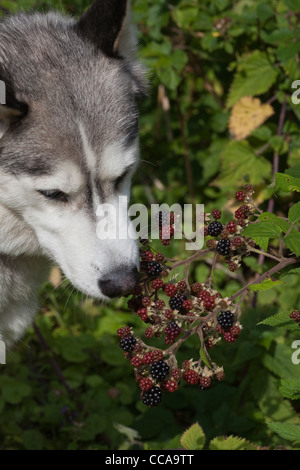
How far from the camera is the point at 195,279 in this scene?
14.2ft

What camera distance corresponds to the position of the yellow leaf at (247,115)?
4020mm

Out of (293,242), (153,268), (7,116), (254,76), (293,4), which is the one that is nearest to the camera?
(293,242)

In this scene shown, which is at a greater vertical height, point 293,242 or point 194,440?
point 293,242

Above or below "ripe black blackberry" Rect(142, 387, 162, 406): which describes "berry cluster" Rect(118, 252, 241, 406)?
above

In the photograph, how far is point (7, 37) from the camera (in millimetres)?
2758

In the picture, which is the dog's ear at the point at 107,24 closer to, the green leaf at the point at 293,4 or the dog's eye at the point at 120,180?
the dog's eye at the point at 120,180

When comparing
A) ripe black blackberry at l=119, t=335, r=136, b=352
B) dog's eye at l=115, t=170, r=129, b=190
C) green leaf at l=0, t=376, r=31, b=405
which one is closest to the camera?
ripe black blackberry at l=119, t=335, r=136, b=352

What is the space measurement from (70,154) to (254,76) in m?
2.01

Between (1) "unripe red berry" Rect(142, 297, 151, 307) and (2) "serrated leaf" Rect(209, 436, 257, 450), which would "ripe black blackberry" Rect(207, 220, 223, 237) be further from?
(2) "serrated leaf" Rect(209, 436, 257, 450)

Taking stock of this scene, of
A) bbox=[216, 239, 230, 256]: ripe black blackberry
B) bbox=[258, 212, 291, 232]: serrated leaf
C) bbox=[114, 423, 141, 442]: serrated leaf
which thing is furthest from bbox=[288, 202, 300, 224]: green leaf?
bbox=[114, 423, 141, 442]: serrated leaf

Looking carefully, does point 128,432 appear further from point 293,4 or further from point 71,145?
point 293,4

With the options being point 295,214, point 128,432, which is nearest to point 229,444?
point 128,432

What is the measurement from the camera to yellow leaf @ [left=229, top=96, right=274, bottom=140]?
4020 mm

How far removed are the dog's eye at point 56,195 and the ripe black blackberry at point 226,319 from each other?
32.4 inches
